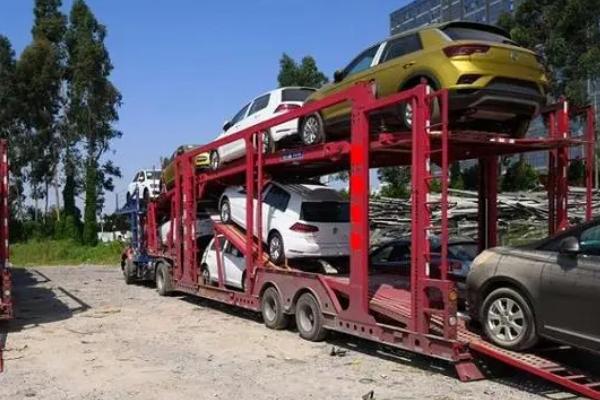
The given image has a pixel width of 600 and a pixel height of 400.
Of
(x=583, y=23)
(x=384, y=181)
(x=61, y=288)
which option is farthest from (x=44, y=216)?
(x=583, y=23)

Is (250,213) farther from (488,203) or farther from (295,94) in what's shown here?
(488,203)

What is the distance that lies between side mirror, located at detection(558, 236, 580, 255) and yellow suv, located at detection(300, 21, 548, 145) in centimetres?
209

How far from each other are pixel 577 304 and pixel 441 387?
1.70 m

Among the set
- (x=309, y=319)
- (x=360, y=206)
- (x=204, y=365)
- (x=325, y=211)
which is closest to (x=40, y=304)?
(x=325, y=211)

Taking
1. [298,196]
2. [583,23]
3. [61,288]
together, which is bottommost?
[61,288]

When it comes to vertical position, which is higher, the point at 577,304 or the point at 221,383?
the point at 577,304

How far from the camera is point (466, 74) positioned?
826 cm

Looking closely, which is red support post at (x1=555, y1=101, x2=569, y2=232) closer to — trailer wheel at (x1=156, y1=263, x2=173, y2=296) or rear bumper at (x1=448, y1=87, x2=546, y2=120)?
rear bumper at (x1=448, y1=87, x2=546, y2=120)

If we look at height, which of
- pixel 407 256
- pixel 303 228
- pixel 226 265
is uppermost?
pixel 303 228

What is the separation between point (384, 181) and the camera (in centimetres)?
3809

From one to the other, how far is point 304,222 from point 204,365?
10.4ft

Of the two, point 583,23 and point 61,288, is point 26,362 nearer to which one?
point 61,288

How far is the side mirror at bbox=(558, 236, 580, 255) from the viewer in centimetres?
694

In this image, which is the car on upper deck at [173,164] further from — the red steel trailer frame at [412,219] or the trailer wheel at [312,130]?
the trailer wheel at [312,130]
